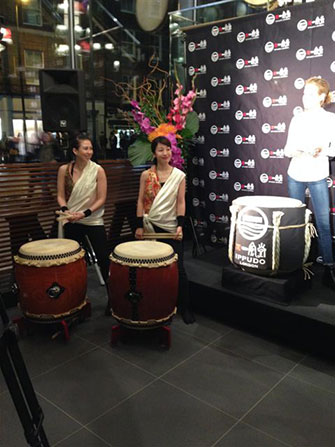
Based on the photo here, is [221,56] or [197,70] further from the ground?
[221,56]

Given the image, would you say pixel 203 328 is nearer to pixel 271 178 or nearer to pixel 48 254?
pixel 48 254

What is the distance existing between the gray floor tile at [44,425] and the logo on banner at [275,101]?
10.7ft

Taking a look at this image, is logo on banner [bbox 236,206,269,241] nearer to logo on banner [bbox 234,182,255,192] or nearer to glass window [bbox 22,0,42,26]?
logo on banner [bbox 234,182,255,192]

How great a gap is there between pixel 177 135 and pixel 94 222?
4.54 ft

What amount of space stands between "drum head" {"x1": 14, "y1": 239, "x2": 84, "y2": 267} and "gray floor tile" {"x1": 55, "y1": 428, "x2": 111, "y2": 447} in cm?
110

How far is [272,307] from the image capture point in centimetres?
280

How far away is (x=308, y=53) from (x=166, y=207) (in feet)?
6.40

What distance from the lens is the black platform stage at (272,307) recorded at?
2625 millimetres

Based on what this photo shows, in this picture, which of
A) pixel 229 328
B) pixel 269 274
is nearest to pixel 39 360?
pixel 229 328

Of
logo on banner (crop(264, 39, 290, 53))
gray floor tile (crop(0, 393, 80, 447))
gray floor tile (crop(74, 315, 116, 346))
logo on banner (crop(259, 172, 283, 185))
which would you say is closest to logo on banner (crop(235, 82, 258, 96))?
logo on banner (crop(264, 39, 290, 53))

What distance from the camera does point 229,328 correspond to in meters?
3.07

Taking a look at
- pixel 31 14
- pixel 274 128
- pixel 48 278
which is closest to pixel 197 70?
pixel 274 128

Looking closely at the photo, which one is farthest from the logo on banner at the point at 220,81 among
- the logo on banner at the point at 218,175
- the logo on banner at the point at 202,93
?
the logo on banner at the point at 218,175

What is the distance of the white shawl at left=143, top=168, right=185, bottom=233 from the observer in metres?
3.16
